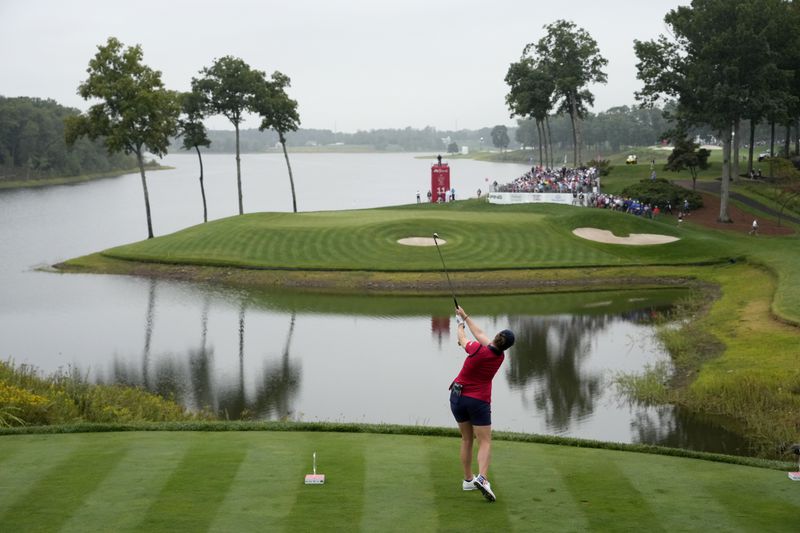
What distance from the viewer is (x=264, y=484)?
13.6 meters

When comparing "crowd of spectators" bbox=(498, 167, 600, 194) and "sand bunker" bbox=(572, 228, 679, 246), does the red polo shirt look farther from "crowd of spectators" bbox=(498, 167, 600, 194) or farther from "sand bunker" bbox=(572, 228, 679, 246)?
"crowd of spectators" bbox=(498, 167, 600, 194)

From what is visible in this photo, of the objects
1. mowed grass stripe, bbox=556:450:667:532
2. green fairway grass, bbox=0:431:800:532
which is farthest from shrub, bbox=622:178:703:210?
mowed grass stripe, bbox=556:450:667:532

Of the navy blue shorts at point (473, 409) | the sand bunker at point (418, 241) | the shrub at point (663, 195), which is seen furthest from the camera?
the shrub at point (663, 195)

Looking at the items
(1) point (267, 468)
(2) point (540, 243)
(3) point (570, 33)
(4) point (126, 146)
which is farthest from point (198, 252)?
(3) point (570, 33)

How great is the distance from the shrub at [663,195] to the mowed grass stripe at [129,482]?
192 feet

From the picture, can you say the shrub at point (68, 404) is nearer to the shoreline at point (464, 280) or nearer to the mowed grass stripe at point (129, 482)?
the mowed grass stripe at point (129, 482)

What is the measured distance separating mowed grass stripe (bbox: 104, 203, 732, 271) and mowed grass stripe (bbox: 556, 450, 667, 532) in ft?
122

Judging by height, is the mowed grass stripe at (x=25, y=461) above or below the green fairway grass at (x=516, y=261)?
above

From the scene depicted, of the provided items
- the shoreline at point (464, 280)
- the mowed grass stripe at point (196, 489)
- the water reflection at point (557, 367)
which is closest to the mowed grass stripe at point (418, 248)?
the shoreline at point (464, 280)

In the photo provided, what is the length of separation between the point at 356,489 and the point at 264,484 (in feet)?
4.80

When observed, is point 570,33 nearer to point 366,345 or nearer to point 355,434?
point 366,345

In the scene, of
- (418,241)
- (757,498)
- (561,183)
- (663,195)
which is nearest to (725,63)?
(663,195)

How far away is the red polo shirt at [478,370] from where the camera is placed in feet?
42.5

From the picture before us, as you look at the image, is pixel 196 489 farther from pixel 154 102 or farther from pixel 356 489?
pixel 154 102
